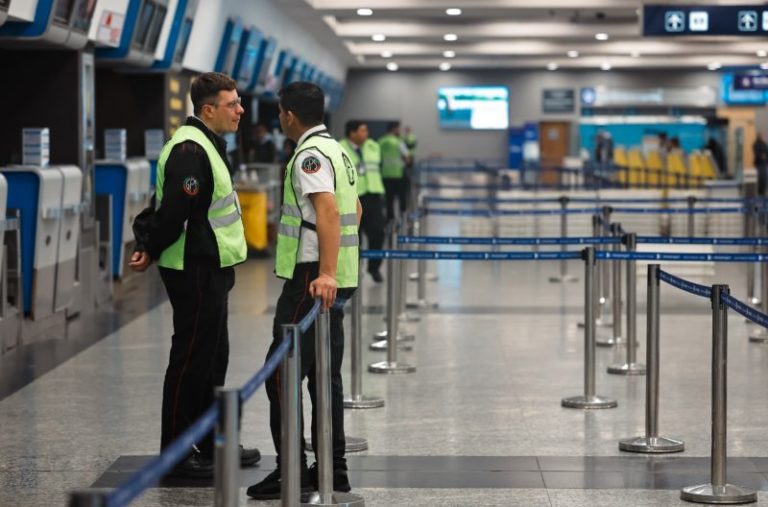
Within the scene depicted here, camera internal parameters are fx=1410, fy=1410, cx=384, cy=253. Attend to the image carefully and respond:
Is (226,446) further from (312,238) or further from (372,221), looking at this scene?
(372,221)

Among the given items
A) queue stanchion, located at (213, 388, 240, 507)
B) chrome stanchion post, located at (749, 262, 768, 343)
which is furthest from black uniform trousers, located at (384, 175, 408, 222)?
queue stanchion, located at (213, 388, 240, 507)

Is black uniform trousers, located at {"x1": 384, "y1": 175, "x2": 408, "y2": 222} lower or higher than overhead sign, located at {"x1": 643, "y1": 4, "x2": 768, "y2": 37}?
lower

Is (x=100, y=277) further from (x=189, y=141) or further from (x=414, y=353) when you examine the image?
(x=189, y=141)

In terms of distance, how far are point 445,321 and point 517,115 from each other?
114 ft

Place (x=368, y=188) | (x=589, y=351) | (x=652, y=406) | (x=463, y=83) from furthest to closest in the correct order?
(x=463, y=83) < (x=368, y=188) < (x=589, y=351) < (x=652, y=406)

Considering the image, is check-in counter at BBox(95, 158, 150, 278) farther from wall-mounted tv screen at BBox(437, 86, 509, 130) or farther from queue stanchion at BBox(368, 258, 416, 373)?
wall-mounted tv screen at BBox(437, 86, 509, 130)

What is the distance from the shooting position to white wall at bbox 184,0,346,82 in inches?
707

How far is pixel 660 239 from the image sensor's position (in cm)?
978

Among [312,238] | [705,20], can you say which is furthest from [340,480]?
[705,20]

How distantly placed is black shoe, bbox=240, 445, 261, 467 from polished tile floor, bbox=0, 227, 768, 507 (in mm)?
114

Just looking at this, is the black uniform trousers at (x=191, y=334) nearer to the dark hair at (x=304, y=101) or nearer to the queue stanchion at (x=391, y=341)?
the dark hair at (x=304, y=101)

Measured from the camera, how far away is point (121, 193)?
45.7 feet

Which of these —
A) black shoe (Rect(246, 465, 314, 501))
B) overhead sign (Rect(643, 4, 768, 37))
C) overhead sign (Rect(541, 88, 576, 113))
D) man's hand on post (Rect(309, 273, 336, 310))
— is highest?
overhead sign (Rect(541, 88, 576, 113))

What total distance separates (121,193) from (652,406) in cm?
828
